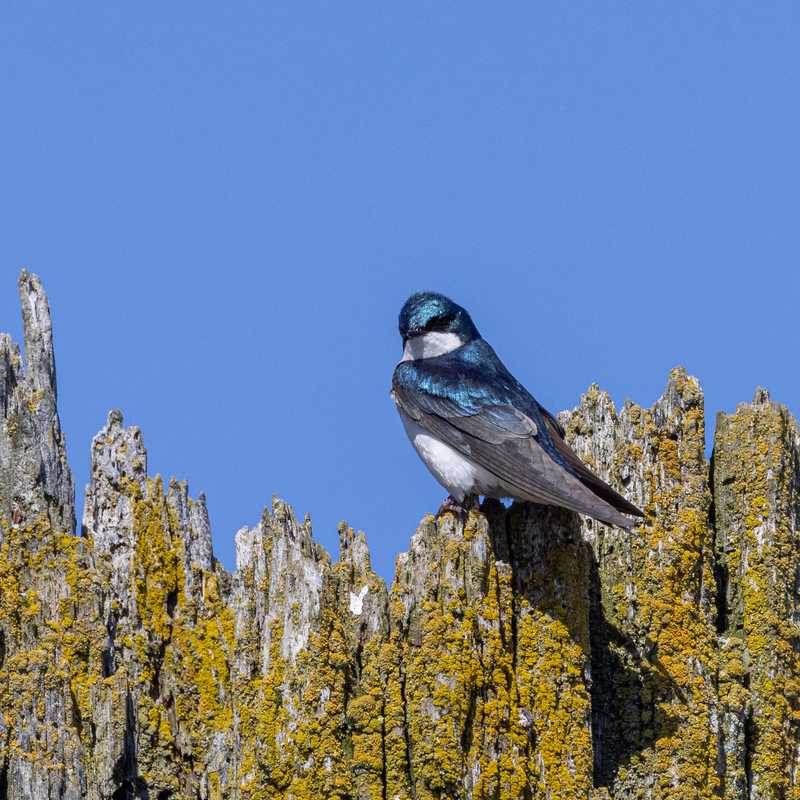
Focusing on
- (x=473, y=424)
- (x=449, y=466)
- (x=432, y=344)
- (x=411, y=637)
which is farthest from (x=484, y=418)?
(x=411, y=637)

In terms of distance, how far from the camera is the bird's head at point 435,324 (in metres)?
9.74

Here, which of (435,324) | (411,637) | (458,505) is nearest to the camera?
(411,637)

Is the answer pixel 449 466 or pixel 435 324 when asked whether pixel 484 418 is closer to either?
pixel 449 466

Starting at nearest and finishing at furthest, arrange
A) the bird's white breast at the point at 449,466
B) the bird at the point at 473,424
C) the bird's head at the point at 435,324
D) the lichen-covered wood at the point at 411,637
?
the lichen-covered wood at the point at 411,637
the bird at the point at 473,424
the bird's white breast at the point at 449,466
the bird's head at the point at 435,324

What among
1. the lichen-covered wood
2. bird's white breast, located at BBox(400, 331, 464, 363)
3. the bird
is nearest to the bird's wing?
the bird

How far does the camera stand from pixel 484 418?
8.86 metres

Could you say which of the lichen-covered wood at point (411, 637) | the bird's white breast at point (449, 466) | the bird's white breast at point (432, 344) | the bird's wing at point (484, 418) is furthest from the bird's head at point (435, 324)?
the lichen-covered wood at point (411, 637)

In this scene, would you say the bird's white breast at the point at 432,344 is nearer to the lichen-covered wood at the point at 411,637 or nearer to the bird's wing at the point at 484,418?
the bird's wing at the point at 484,418

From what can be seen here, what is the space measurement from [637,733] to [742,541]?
3.25ft

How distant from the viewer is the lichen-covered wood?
7086mm

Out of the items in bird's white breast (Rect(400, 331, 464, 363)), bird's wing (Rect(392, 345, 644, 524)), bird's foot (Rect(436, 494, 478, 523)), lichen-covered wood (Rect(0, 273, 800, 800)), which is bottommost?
lichen-covered wood (Rect(0, 273, 800, 800))

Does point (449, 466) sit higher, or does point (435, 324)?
point (435, 324)

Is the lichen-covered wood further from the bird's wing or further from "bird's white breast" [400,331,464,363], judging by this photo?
"bird's white breast" [400,331,464,363]

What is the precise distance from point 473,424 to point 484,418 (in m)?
0.06
